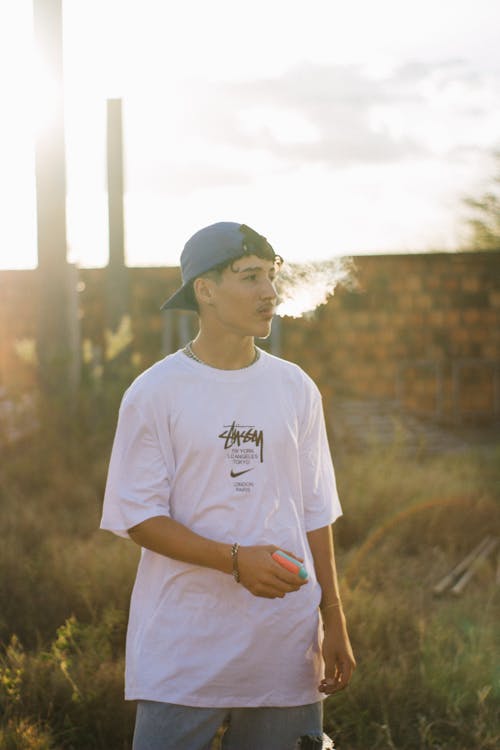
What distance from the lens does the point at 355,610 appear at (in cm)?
469

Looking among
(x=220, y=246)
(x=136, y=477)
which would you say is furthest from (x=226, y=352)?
(x=136, y=477)

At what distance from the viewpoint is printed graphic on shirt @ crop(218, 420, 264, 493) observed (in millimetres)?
2232

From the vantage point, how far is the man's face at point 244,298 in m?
Result: 2.34

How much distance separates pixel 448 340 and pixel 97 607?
11.2m

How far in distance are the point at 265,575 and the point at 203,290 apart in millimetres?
748

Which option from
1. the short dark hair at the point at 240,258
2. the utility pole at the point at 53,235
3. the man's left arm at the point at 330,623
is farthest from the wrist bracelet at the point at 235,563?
the utility pole at the point at 53,235

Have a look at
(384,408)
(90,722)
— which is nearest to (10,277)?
(384,408)

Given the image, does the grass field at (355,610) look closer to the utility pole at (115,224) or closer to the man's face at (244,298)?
the man's face at (244,298)

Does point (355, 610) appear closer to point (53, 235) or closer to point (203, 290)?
point (203, 290)

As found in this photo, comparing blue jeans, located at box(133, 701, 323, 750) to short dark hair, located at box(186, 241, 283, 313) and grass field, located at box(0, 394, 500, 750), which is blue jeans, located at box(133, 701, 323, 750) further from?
grass field, located at box(0, 394, 500, 750)

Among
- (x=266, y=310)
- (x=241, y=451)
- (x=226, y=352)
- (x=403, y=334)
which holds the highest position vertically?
(x=266, y=310)

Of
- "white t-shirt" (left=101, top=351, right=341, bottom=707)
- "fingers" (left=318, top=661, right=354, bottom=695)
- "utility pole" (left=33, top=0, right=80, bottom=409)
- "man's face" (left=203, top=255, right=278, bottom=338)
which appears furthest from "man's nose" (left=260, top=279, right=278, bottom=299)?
"utility pole" (left=33, top=0, right=80, bottom=409)

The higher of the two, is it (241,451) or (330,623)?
(241,451)

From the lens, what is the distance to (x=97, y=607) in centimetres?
500
